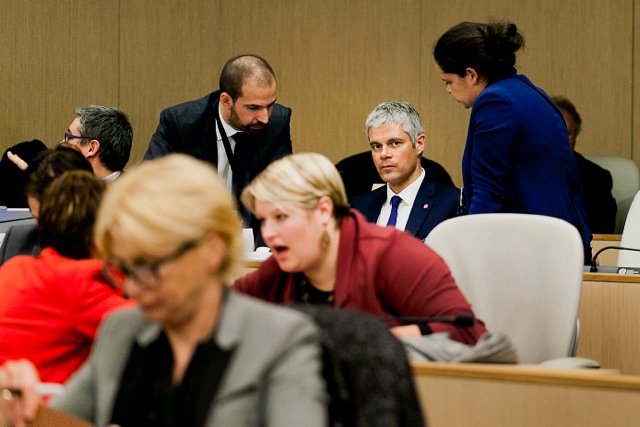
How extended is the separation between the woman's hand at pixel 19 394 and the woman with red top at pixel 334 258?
70cm

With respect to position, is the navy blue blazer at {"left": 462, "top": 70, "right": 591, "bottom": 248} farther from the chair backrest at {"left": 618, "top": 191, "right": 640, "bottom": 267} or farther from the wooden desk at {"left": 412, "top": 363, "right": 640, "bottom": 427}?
the wooden desk at {"left": 412, "top": 363, "right": 640, "bottom": 427}

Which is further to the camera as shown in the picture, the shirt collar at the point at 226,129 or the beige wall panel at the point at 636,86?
the beige wall panel at the point at 636,86

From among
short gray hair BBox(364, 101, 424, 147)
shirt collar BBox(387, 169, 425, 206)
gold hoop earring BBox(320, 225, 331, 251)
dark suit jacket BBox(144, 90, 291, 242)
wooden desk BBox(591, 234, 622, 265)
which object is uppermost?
short gray hair BBox(364, 101, 424, 147)

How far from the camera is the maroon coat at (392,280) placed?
2430mm

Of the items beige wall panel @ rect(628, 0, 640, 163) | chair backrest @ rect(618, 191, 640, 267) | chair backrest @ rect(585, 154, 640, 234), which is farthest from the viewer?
beige wall panel @ rect(628, 0, 640, 163)

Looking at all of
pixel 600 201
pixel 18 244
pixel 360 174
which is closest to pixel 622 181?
pixel 600 201

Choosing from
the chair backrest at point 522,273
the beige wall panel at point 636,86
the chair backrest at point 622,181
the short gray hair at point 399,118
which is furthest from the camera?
the beige wall panel at point 636,86

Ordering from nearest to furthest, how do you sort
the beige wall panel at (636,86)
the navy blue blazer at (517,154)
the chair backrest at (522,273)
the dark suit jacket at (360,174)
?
the chair backrest at (522,273)
the navy blue blazer at (517,154)
the dark suit jacket at (360,174)
the beige wall panel at (636,86)

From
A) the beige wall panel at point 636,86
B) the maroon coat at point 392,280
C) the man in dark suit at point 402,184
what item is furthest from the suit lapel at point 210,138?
the beige wall panel at point 636,86

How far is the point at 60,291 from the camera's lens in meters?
2.31

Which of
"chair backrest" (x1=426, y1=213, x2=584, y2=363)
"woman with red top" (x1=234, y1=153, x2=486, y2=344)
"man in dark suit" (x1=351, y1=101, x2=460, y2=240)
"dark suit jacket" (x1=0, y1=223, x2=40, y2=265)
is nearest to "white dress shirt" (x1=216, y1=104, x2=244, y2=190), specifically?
"man in dark suit" (x1=351, y1=101, x2=460, y2=240)

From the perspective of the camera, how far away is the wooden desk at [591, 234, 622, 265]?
4.68 metres

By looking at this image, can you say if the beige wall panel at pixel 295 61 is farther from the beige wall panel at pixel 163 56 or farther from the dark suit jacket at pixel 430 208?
the dark suit jacket at pixel 430 208

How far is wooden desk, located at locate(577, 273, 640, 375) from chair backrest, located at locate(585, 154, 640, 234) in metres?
2.89
